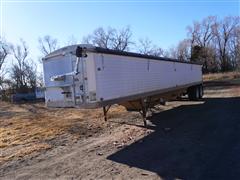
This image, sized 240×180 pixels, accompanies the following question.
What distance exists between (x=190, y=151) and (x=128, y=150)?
1517 mm

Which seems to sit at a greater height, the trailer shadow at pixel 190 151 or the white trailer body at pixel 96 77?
the white trailer body at pixel 96 77

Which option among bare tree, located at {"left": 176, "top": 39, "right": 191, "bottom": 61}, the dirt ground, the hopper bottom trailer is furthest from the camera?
bare tree, located at {"left": 176, "top": 39, "right": 191, "bottom": 61}

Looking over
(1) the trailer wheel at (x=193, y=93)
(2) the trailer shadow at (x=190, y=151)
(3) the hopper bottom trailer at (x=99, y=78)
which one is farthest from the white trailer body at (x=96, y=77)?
(1) the trailer wheel at (x=193, y=93)

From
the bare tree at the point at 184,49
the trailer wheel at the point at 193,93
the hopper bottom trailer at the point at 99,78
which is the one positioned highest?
the bare tree at the point at 184,49

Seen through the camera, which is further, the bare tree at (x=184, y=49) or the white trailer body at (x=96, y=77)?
the bare tree at (x=184, y=49)

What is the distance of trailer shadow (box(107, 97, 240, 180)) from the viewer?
235 inches

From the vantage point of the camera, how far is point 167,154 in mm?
7301

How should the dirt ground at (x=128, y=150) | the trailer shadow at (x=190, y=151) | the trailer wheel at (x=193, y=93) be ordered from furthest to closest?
the trailer wheel at (x=193, y=93)
the dirt ground at (x=128, y=150)
the trailer shadow at (x=190, y=151)

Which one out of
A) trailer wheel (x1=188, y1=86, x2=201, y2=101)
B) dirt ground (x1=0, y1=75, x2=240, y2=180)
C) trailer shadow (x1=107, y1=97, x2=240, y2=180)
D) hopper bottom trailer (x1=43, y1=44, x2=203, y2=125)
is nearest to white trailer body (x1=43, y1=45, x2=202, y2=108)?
hopper bottom trailer (x1=43, y1=44, x2=203, y2=125)

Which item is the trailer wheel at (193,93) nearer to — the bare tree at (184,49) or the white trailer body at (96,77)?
the white trailer body at (96,77)

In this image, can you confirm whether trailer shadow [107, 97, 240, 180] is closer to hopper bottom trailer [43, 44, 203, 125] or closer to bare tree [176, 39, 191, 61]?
hopper bottom trailer [43, 44, 203, 125]

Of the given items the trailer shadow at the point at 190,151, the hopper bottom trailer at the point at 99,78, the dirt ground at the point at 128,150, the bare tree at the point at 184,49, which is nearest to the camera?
the trailer shadow at the point at 190,151

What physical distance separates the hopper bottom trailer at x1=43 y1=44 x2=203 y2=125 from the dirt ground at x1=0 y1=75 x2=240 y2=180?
1.08 meters

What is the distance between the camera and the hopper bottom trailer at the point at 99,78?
29.5 ft
